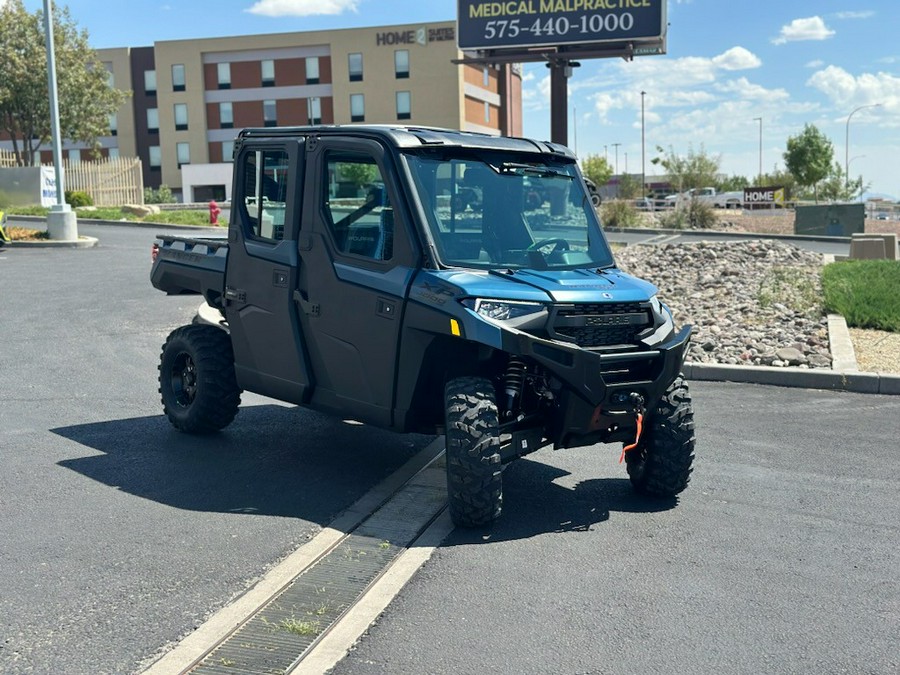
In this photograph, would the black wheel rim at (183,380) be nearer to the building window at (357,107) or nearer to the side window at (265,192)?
the side window at (265,192)

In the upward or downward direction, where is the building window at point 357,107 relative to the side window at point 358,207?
upward

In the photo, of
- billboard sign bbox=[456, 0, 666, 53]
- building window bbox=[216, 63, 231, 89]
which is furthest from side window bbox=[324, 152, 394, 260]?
building window bbox=[216, 63, 231, 89]

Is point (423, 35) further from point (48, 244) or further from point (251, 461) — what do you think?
point (251, 461)

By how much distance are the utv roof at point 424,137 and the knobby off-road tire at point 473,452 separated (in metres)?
1.63

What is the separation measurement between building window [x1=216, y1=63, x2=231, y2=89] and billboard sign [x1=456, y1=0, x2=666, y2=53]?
46.6m

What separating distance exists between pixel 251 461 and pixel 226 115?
69552 mm

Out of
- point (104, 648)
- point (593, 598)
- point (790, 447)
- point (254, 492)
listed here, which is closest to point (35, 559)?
point (104, 648)

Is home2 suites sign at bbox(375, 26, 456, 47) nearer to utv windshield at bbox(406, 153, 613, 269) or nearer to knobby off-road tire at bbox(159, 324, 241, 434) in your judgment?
knobby off-road tire at bbox(159, 324, 241, 434)

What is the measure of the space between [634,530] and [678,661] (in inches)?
68.1

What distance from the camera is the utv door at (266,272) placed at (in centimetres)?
695

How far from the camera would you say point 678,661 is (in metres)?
4.28

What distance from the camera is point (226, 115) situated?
7319cm

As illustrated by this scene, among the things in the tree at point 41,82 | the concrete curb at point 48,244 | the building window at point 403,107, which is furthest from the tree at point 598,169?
the concrete curb at point 48,244

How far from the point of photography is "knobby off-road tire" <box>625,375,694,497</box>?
6.33 m
